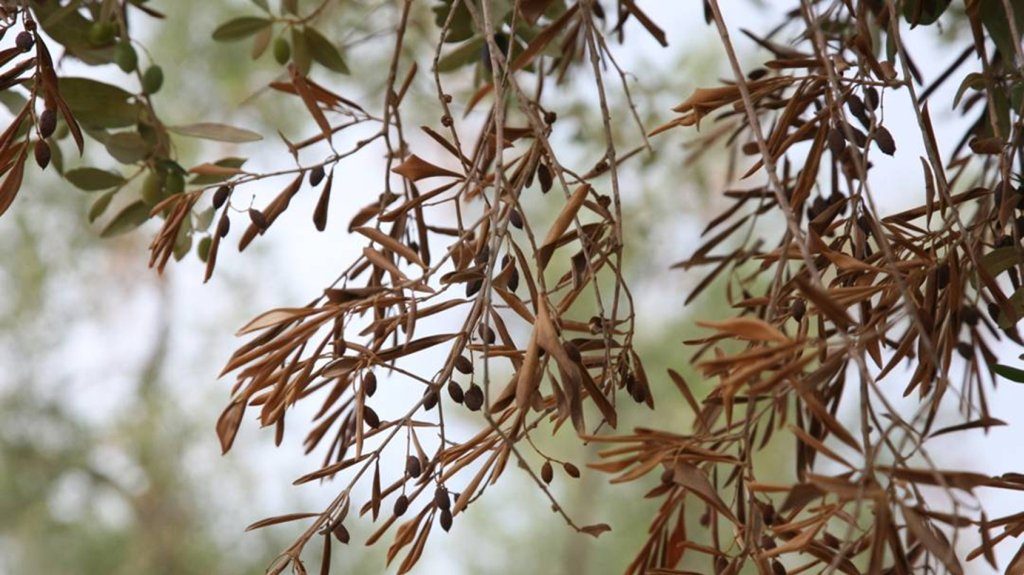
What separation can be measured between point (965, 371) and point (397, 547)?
0.37m

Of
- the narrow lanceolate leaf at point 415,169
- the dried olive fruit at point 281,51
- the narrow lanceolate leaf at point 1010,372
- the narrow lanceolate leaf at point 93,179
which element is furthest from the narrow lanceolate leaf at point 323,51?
the narrow lanceolate leaf at point 1010,372

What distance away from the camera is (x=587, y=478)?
134 inches

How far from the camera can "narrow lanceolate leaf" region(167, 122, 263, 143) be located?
0.54 m

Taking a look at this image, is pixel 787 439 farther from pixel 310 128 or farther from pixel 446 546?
pixel 310 128

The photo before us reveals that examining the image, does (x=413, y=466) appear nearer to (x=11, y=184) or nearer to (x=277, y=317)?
(x=277, y=317)

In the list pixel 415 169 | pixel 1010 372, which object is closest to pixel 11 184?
pixel 415 169

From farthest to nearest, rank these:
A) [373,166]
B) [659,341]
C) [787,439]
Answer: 1. [659,341]
2. [787,439]
3. [373,166]

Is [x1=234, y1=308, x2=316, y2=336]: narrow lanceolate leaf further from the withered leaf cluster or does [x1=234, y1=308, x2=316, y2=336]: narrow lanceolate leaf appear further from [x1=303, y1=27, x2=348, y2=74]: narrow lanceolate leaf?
[x1=303, y1=27, x2=348, y2=74]: narrow lanceolate leaf

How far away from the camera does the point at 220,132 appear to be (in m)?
0.56

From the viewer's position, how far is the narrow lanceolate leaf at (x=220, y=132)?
54 centimetres

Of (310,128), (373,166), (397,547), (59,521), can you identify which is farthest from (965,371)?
(59,521)

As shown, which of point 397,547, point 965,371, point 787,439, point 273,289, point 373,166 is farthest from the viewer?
point 273,289

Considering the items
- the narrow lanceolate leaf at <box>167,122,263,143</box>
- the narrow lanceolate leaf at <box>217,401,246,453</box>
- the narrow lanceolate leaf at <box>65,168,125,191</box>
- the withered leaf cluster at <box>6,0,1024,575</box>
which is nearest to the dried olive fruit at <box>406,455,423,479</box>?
the withered leaf cluster at <box>6,0,1024,575</box>

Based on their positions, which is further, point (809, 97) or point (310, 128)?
point (310, 128)
